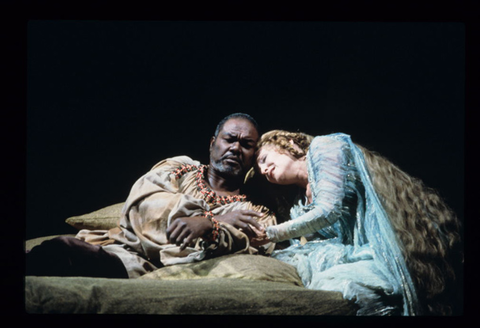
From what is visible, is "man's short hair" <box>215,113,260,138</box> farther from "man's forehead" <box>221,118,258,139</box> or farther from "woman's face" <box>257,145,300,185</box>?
"woman's face" <box>257,145,300,185</box>

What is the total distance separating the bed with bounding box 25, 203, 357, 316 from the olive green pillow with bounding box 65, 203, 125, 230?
59 cm

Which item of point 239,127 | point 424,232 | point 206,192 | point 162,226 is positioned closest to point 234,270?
point 162,226

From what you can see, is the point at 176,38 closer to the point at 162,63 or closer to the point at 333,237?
the point at 162,63

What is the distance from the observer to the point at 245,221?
8.75ft

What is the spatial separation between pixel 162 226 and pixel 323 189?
758 millimetres

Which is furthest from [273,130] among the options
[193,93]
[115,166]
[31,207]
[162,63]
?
[31,207]

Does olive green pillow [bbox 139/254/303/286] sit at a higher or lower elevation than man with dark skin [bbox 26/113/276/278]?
lower

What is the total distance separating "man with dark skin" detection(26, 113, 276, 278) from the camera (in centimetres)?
248

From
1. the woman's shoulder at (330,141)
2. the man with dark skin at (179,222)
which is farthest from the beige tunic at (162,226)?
the woman's shoulder at (330,141)

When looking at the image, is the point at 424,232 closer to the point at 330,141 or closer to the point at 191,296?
the point at 330,141

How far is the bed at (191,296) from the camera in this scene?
2.17 m

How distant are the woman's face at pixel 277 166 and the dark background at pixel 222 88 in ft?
0.46

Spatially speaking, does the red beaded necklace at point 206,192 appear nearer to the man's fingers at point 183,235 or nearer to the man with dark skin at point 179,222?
the man with dark skin at point 179,222

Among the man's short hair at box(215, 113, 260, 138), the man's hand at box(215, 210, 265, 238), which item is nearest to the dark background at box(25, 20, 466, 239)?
the man's short hair at box(215, 113, 260, 138)
